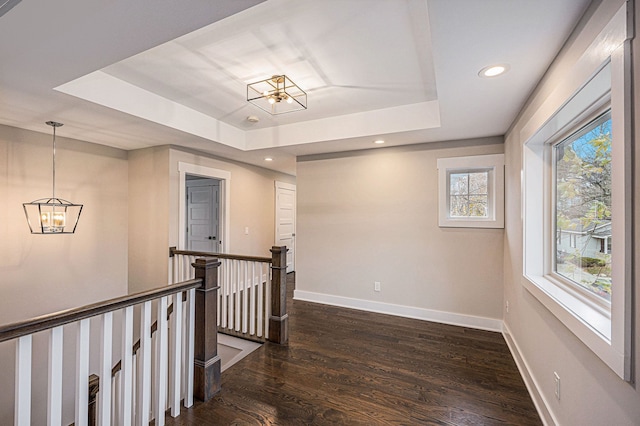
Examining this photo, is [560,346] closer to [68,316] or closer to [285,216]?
[68,316]

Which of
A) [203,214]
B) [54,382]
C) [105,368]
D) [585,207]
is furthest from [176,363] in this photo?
[203,214]

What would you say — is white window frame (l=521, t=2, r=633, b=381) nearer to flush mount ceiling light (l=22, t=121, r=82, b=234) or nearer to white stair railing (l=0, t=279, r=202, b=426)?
white stair railing (l=0, t=279, r=202, b=426)

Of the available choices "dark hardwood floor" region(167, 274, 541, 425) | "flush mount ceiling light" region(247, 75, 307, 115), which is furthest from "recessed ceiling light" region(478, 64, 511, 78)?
"dark hardwood floor" region(167, 274, 541, 425)

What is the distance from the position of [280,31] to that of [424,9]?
906 mm

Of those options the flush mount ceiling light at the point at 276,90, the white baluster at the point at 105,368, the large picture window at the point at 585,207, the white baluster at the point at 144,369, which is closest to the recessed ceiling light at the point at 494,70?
the large picture window at the point at 585,207

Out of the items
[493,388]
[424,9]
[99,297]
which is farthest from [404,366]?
[99,297]

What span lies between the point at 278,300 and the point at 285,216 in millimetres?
3554

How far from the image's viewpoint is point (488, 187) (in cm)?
349

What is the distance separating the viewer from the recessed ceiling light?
1.85 metres

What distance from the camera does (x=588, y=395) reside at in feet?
4.45

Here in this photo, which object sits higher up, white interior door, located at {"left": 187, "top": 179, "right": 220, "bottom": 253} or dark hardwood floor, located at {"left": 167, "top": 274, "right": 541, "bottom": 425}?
white interior door, located at {"left": 187, "top": 179, "right": 220, "bottom": 253}

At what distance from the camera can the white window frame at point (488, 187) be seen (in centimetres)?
334

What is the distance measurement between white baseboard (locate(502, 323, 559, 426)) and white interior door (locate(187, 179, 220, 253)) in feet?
14.3

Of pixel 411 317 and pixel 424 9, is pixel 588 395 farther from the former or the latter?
pixel 411 317
